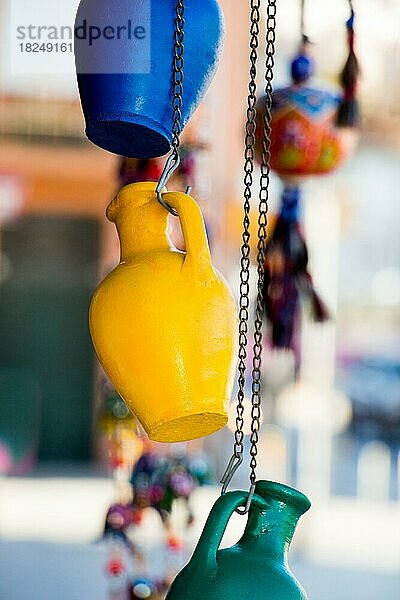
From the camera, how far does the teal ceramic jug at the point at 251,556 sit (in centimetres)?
70

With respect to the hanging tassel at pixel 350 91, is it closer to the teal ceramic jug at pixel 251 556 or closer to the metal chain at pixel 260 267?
the metal chain at pixel 260 267

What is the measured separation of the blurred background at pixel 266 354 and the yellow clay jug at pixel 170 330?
237 cm

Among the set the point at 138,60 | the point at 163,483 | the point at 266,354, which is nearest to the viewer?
the point at 138,60

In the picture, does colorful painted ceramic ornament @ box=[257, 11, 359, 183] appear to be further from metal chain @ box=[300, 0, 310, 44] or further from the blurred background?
the blurred background

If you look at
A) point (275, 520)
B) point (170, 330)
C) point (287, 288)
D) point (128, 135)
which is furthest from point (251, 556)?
point (287, 288)

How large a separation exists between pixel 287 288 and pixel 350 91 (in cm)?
33

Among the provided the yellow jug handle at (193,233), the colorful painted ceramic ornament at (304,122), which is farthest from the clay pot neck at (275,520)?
the colorful painted ceramic ornament at (304,122)

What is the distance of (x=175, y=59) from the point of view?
81 cm

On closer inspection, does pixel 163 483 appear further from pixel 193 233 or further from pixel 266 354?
pixel 266 354

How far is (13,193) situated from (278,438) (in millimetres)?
2015

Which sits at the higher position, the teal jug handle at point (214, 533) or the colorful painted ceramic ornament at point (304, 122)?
the colorful painted ceramic ornament at point (304, 122)

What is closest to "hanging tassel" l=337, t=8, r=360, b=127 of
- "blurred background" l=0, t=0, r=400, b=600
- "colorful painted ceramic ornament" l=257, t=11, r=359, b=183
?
"colorful painted ceramic ornament" l=257, t=11, r=359, b=183

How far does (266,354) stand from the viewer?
3.77 m

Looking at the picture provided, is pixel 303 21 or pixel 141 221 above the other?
pixel 303 21
